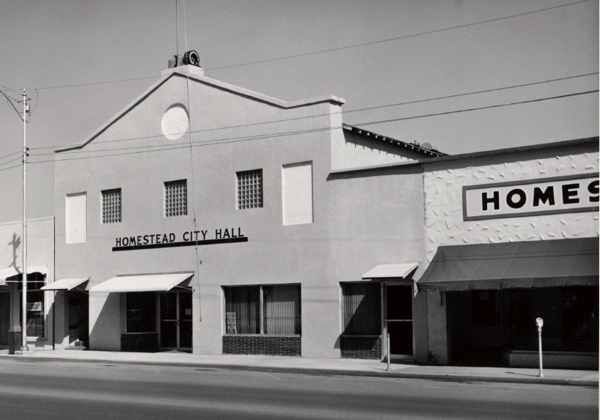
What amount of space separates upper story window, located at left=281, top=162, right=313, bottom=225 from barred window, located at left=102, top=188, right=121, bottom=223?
7756 mm

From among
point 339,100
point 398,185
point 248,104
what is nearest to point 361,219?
point 398,185

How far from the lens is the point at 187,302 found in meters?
27.8

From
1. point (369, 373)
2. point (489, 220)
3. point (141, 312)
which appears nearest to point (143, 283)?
point (141, 312)

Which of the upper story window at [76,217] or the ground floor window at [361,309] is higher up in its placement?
the upper story window at [76,217]

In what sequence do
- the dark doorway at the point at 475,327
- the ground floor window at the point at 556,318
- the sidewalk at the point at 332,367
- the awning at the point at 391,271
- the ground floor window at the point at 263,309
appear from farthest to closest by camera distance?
the ground floor window at the point at 263,309 < the dark doorway at the point at 475,327 < the awning at the point at 391,271 < the ground floor window at the point at 556,318 < the sidewalk at the point at 332,367

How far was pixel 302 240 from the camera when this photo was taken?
24531 mm

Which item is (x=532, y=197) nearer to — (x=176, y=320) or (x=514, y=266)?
(x=514, y=266)

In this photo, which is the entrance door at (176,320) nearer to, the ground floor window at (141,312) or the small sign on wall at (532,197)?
the ground floor window at (141,312)

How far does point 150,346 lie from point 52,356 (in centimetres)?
336

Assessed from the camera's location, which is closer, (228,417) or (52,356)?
(228,417)

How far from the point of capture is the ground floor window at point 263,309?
24891 mm

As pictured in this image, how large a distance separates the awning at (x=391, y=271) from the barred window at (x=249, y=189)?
5253 mm

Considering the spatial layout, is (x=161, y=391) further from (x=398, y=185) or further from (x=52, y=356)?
(x=52, y=356)

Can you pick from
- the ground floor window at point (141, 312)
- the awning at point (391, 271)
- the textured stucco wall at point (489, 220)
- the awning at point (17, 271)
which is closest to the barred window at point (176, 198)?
the ground floor window at point (141, 312)
